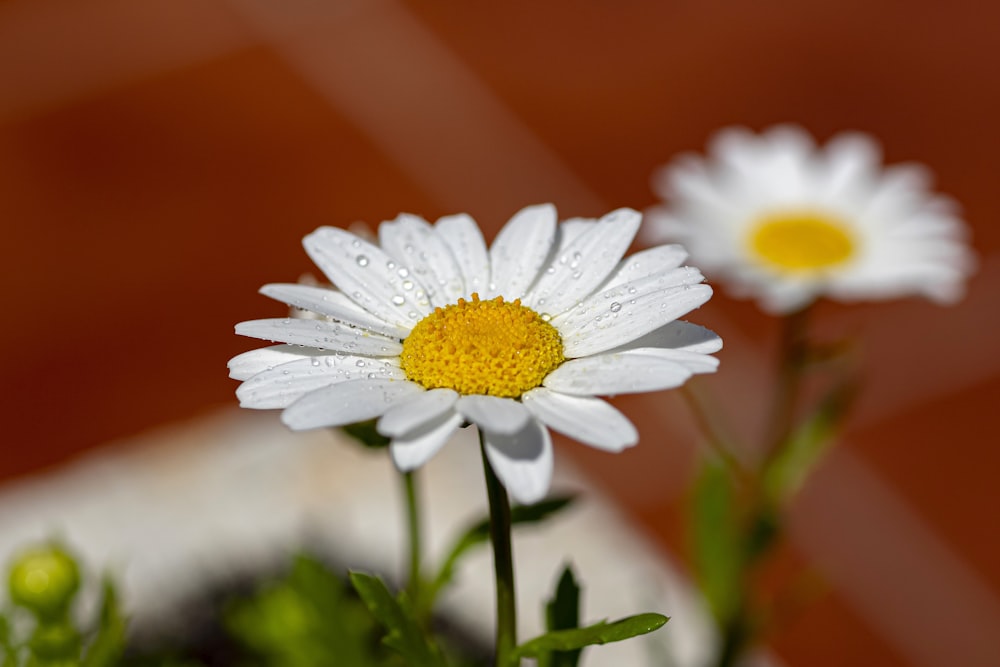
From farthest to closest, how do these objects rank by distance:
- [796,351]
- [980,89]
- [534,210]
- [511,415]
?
[980,89], [796,351], [534,210], [511,415]

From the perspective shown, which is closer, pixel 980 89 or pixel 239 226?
pixel 239 226

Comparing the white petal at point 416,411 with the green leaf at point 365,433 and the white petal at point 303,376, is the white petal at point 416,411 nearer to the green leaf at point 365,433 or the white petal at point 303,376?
the white petal at point 303,376

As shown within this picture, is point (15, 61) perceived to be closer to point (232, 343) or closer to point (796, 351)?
point (232, 343)

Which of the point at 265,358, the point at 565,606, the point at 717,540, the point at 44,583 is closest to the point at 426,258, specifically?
the point at 265,358

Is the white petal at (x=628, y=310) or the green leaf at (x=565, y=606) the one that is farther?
the green leaf at (x=565, y=606)

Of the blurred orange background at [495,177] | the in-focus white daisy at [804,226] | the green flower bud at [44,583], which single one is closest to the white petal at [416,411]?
the green flower bud at [44,583]

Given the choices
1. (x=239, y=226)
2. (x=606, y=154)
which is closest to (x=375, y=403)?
(x=239, y=226)
